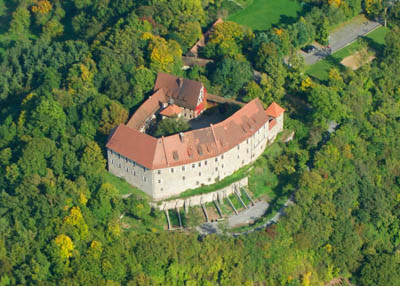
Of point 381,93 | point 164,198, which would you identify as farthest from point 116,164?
point 381,93

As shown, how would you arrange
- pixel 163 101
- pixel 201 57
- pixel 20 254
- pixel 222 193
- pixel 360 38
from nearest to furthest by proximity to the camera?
1. pixel 20 254
2. pixel 222 193
3. pixel 163 101
4. pixel 201 57
5. pixel 360 38

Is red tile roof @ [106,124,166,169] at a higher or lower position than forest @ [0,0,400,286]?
higher

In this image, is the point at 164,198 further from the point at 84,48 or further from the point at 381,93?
the point at 381,93

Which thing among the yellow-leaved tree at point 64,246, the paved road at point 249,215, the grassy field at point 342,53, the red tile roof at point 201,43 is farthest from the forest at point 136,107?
the paved road at point 249,215

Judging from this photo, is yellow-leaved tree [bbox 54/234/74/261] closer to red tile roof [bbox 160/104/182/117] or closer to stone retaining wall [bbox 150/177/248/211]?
stone retaining wall [bbox 150/177/248/211]

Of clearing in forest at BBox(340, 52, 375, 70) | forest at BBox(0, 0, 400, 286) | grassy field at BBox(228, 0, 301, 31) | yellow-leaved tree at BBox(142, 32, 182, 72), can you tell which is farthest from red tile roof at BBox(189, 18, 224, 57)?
clearing in forest at BBox(340, 52, 375, 70)

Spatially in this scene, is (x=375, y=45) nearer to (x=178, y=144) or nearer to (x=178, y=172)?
(x=178, y=144)
